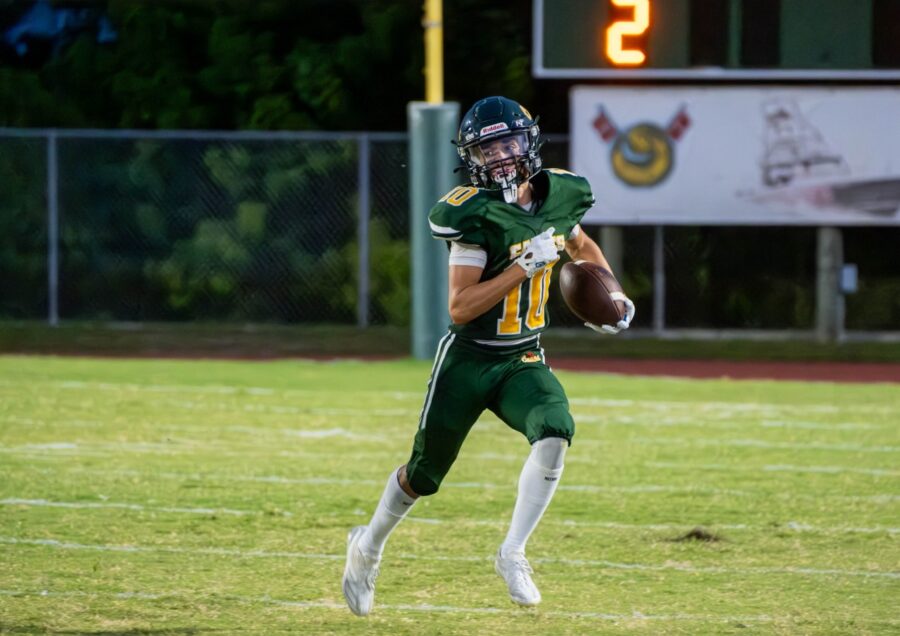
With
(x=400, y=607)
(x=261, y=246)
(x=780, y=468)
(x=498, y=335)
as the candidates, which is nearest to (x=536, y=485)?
(x=498, y=335)

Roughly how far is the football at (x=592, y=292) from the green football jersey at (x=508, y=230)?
19 cm

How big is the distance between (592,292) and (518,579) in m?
1.01

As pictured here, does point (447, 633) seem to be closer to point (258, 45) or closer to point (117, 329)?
point (117, 329)

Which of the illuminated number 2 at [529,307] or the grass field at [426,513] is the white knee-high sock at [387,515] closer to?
the grass field at [426,513]

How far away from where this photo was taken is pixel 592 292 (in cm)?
550

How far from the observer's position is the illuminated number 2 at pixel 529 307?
523 cm

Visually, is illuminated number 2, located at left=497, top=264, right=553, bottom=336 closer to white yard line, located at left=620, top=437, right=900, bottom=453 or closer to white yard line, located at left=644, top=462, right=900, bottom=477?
white yard line, located at left=644, top=462, right=900, bottom=477

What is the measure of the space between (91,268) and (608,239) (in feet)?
16.5

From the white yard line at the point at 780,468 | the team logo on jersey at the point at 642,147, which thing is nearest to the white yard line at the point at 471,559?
the white yard line at the point at 780,468

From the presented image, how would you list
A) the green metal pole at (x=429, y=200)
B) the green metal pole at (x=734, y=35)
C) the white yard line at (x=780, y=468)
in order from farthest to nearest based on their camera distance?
the green metal pole at (x=734, y=35) < the green metal pole at (x=429, y=200) < the white yard line at (x=780, y=468)

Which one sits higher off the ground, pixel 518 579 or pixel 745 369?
pixel 518 579

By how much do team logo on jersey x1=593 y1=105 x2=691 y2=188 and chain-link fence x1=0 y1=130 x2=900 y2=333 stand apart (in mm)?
1332

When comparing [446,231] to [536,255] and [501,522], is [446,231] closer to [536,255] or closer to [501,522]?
[536,255]

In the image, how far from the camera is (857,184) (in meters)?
14.3
